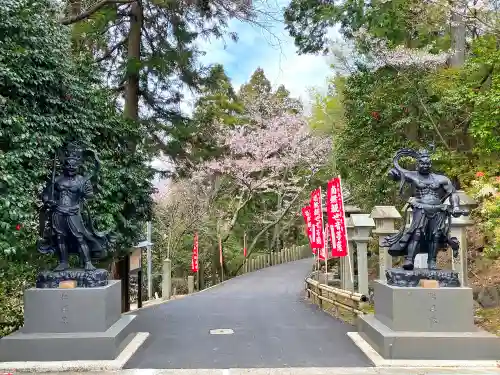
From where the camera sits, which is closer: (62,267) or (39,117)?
(62,267)

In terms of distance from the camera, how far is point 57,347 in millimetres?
6234

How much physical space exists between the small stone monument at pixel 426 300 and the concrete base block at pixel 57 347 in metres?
3.89

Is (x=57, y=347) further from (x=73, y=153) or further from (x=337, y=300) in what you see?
(x=337, y=300)

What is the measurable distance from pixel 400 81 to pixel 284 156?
43.9 ft

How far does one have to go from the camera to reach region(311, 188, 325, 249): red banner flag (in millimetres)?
14070

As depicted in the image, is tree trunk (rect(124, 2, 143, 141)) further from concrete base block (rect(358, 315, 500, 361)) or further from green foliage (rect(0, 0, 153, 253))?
concrete base block (rect(358, 315, 500, 361))

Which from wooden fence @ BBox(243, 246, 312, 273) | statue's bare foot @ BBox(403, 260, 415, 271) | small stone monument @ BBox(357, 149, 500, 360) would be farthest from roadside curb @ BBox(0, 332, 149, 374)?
wooden fence @ BBox(243, 246, 312, 273)

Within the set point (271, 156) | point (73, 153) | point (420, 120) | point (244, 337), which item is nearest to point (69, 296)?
point (73, 153)

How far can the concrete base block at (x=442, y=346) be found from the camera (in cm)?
617

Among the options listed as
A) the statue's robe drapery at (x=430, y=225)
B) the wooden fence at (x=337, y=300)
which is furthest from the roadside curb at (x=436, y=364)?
the wooden fence at (x=337, y=300)

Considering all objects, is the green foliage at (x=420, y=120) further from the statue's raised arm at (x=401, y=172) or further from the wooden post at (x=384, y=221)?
the statue's raised arm at (x=401, y=172)

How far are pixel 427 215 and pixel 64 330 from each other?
5.52 m

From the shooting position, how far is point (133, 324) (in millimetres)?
9719

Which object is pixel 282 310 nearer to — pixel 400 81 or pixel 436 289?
pixel 436 289
